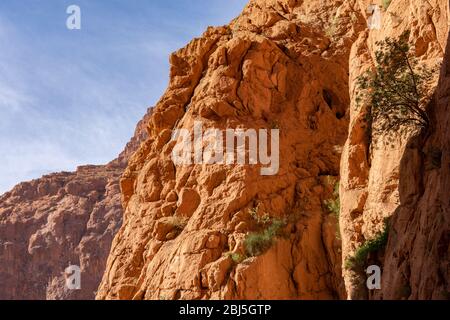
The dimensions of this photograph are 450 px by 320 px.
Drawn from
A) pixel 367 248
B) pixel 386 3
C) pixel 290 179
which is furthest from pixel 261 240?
pixel 386 3

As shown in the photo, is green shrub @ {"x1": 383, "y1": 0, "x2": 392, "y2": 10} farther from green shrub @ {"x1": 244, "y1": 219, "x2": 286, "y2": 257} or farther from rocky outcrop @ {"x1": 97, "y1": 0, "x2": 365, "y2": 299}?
green shrub @ {"x1": 244, "y1": 219, "x2": 286, "y2": 257}

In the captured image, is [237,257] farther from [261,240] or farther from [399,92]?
[399,92]

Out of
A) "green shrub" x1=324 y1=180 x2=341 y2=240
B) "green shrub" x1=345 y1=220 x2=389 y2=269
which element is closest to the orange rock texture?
"green shrub" x1=324 y1=180 x2=341 y2=240

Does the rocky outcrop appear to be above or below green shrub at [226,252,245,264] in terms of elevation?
above

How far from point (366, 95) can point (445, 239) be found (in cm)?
604

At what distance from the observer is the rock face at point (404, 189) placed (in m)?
11.7

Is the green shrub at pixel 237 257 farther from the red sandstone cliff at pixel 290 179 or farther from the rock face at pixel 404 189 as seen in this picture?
the rock face at pixel 404 189

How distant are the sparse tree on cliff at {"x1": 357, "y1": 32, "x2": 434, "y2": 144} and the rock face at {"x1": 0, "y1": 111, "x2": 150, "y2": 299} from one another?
2046 inches

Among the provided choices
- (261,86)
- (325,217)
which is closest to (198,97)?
(261,86)

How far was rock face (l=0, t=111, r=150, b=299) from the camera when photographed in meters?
66.1

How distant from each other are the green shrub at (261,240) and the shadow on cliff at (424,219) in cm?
463

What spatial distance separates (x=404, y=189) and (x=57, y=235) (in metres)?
61.1

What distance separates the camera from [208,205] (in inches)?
790
